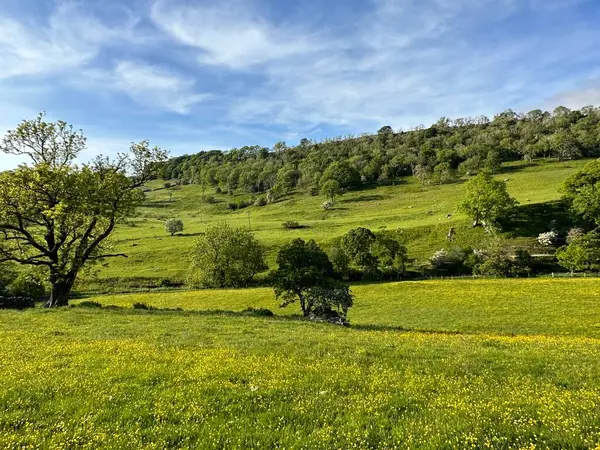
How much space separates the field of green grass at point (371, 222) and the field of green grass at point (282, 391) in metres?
63.4

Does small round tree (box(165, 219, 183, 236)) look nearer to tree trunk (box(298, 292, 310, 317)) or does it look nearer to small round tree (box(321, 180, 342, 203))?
small round tree (box(321, 180, 342, 203))

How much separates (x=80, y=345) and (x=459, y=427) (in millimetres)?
17546

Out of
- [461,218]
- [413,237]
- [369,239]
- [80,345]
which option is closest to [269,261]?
[369,239]

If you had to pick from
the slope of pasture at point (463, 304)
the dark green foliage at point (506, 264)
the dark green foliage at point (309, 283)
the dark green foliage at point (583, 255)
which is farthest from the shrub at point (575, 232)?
the dark green foliage at point (309, 283)

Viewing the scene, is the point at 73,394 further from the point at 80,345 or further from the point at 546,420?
the point at 546,420

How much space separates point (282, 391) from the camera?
1141 centimetres

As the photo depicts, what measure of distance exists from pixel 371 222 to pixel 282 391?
129 meters

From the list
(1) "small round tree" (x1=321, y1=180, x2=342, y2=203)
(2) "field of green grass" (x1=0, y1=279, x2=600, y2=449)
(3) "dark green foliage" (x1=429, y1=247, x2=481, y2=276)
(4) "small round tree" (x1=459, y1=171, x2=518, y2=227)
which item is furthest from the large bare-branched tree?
(1) "small round tree" (x1=321, y1=180, x2=342, y2=203)

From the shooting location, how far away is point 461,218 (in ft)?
395

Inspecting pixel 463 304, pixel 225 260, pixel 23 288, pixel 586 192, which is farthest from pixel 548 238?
pixel 23 288

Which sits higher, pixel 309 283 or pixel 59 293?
pixel 59 293

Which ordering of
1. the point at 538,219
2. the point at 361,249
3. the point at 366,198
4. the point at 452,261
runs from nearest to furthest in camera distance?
the point at 452,261
the point at 361,249
the point at 538,219
the point at 366,198

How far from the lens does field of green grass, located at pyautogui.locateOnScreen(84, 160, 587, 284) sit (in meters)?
107

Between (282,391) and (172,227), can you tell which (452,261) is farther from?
(172,227)
